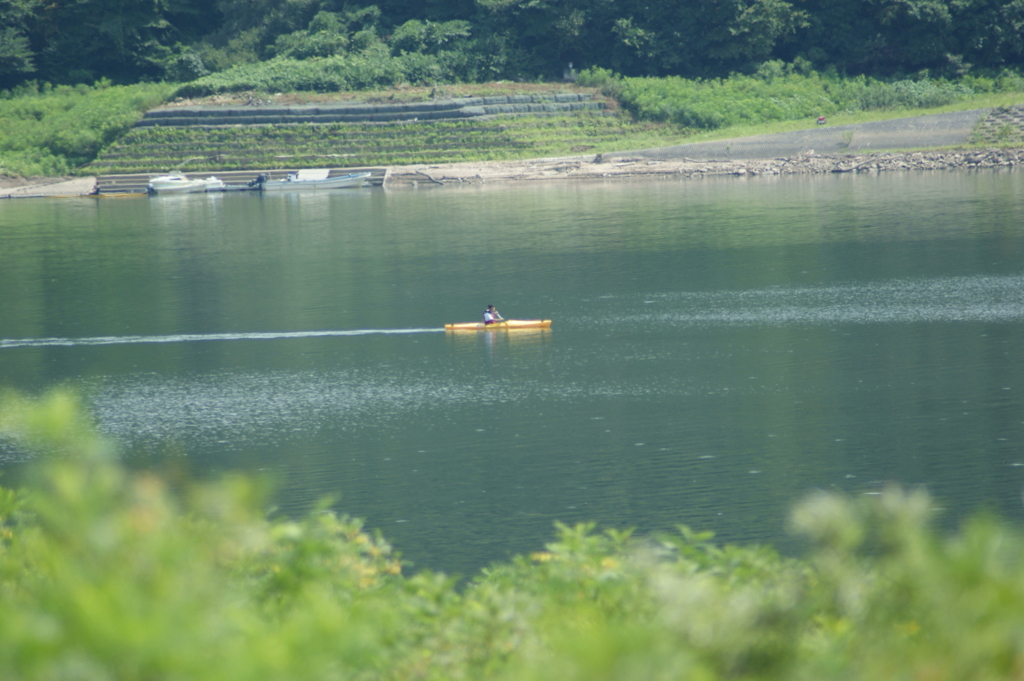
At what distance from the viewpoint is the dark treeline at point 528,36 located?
253 ft

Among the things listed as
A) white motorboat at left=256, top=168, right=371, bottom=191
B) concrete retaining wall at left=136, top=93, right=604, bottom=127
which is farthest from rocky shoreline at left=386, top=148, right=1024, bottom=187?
concrete retaining wall at left=136, top=93, right=604, bottom=127

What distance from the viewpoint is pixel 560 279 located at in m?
38.0

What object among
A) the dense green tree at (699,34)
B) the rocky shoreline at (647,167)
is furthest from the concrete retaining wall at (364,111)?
the dense green tree at (699,34)

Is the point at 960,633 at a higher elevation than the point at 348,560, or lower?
higher

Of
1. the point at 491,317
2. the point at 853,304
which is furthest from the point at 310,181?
the point at 853,304

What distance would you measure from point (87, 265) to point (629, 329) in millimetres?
24752

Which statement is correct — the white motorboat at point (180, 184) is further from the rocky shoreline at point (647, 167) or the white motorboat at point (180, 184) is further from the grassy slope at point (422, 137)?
the rocky shoreline at point (647, 167)

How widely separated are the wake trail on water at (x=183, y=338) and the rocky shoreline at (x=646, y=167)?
39777 millimetres

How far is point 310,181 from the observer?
2749 inches

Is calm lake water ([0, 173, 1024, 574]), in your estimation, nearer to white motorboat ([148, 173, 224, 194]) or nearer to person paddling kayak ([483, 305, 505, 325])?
person paddling kayak ([483, 305, 505, 325])

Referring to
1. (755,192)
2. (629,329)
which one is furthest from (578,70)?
(629,329)

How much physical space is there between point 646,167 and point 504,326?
4057 centimetres

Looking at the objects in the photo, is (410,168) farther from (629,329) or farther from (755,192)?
(629,329)

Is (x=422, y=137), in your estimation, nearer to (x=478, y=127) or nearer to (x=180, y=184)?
(x=478, y=127)
